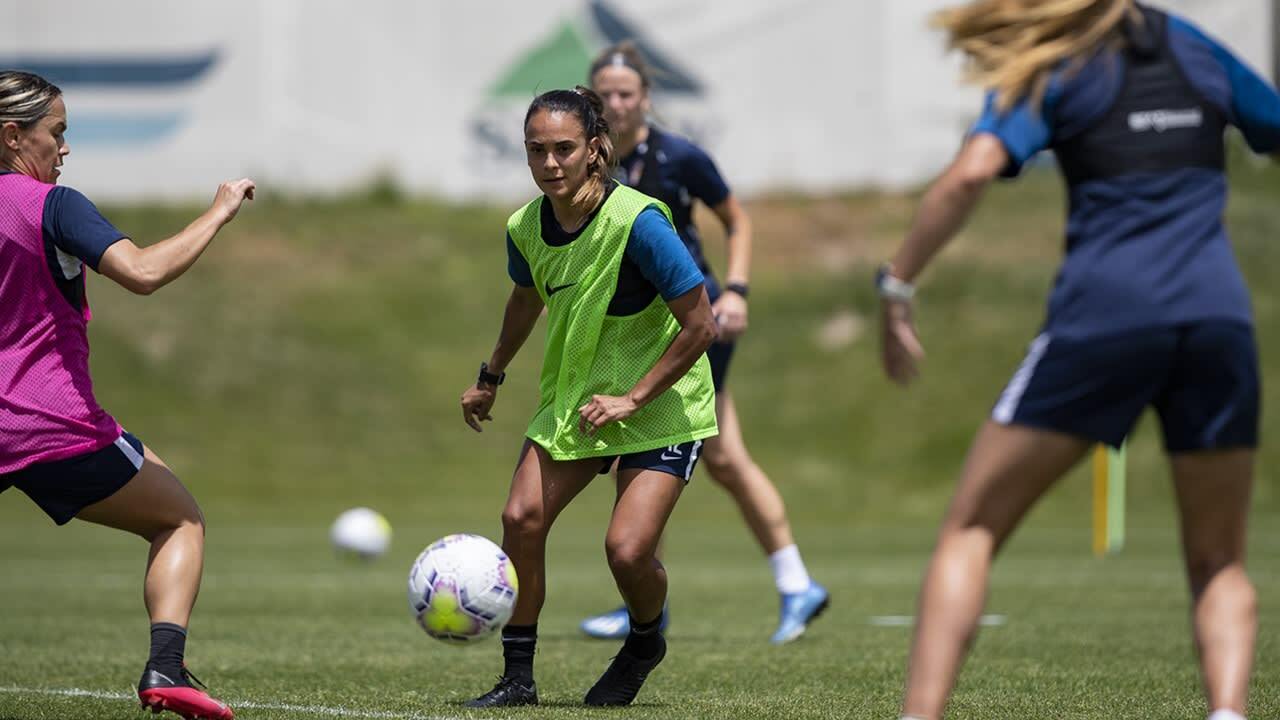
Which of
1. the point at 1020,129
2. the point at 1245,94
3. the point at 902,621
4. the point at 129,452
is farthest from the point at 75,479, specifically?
the point at 902,621

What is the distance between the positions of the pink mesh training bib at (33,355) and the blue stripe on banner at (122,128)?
23.1 metres

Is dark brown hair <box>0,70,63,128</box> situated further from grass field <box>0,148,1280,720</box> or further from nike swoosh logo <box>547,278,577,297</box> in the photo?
grass field <box>0,148,1280,720</box>

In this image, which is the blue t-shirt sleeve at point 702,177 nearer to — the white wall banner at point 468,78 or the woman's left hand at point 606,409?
the woman's left hand at point 606,409

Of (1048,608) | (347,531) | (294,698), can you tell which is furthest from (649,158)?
(347,531)

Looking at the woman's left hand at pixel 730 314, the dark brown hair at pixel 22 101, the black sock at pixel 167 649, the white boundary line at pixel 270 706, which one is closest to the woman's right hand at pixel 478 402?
the white boundary line at pixel 270 706

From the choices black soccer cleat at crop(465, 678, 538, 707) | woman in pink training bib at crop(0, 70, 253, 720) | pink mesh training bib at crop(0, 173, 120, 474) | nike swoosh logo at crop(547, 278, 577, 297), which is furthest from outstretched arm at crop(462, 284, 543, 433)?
pink mesh training bib at crop(0, 173, 120, 474)

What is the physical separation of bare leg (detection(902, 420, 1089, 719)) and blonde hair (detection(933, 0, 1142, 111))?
0.75 m

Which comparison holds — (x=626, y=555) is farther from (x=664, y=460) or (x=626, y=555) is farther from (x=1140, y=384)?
(x=1140, y=384)

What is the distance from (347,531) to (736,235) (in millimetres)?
7030

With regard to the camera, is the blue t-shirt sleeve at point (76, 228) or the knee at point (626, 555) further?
the knee at point (626, 555)

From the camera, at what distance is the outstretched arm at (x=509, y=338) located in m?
5.87

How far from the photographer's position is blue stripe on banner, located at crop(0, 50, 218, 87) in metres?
26.7

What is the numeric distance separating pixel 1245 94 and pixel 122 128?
82.6 ft

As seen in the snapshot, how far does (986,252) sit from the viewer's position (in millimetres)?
27531
